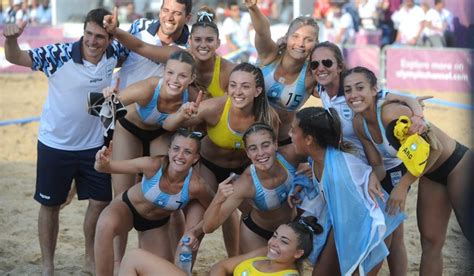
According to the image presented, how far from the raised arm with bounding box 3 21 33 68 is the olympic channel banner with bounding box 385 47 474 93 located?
28.5 ft

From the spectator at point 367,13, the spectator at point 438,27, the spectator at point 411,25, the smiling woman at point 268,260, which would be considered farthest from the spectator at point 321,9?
the smiling woman at point 268,260

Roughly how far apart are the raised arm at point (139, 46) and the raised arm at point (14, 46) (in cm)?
57

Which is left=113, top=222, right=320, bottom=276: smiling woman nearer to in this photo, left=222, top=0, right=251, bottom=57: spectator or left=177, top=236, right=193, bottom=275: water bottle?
left=177, top=236, right=193, bottom=275: water bottle

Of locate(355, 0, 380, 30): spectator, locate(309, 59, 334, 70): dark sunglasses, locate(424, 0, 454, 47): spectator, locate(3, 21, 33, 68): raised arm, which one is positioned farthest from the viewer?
locate(355, 0, 380, 30): spectator

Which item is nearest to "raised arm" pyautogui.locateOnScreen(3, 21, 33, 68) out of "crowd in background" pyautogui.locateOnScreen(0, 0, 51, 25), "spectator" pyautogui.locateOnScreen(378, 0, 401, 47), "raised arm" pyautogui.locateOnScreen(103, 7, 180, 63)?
"raised arm" pyautogui.locateOnScreen(103, 7, 180, 63)

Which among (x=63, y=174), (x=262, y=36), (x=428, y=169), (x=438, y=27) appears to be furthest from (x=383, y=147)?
(x=438, y=27)

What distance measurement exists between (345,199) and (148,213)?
1.26 metres

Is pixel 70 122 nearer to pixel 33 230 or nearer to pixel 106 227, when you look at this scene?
pixel 106 227

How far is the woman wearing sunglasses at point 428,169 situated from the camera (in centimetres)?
434

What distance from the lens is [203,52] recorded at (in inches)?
197

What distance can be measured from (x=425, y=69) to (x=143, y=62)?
8.90 meters

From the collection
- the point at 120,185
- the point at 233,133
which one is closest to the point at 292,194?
the point at 233,133

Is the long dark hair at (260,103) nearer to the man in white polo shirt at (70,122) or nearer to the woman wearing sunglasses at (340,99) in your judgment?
the woman wearing sunglasses at (340,99)

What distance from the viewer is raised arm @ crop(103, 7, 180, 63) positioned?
4.96 metres
